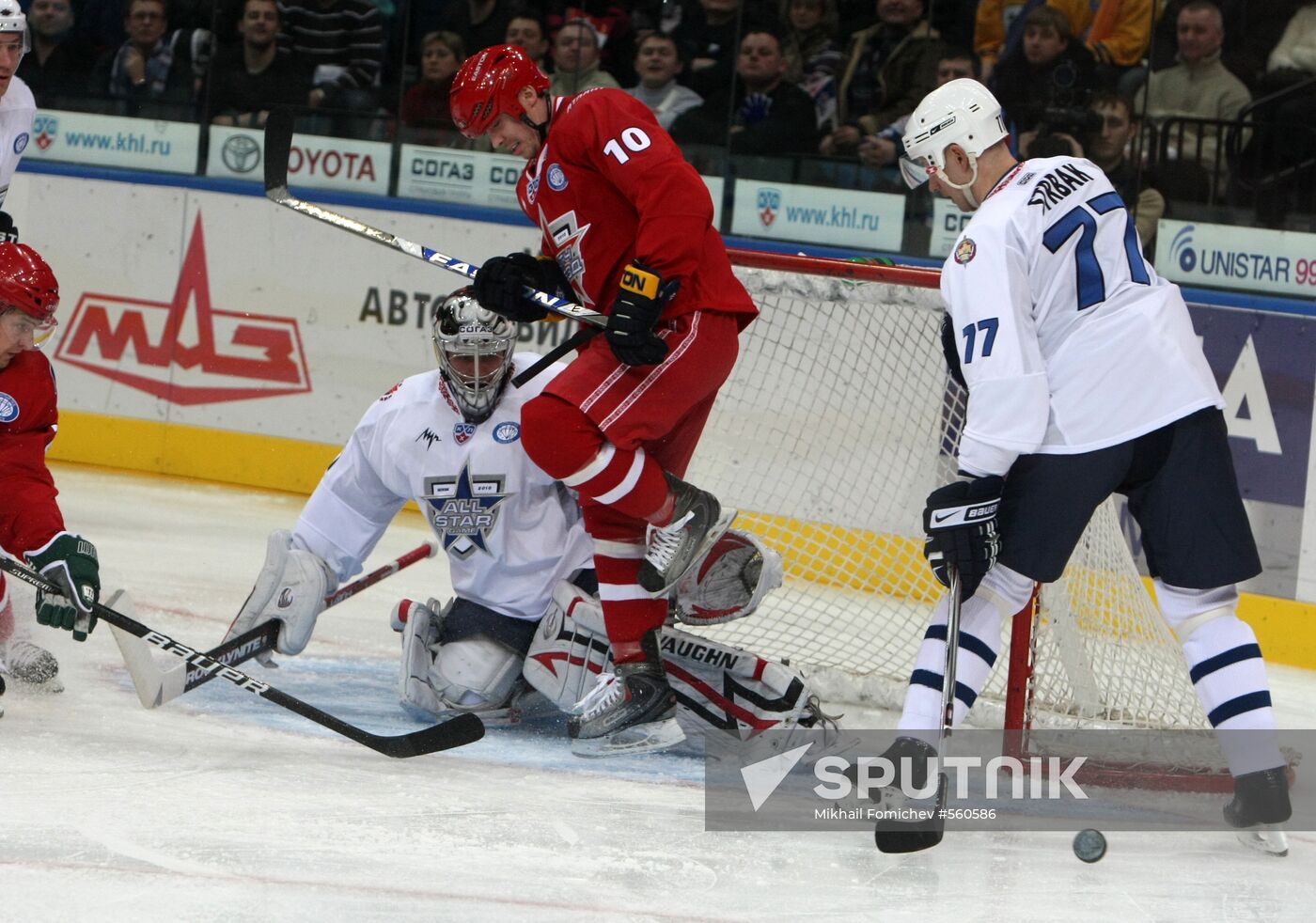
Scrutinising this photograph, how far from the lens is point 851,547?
3.94 m

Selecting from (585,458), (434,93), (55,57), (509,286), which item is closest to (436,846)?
(585,458)

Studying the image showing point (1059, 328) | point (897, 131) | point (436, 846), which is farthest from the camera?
point (897, 131)

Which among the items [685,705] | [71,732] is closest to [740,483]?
[685,705]

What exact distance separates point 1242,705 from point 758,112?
3.27 metres

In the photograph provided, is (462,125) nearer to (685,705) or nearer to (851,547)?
(685,705)

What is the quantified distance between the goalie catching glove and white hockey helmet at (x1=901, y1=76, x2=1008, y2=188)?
53.4 inches

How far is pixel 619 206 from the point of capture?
9.84 feet

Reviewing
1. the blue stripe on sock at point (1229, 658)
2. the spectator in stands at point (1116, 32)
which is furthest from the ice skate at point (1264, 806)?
the spectator in stands at point (1116, 32)

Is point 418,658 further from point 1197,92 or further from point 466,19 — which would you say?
point 466,19

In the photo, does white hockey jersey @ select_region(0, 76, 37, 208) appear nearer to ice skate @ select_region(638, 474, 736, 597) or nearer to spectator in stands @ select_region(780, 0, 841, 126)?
ice skate @ select_region(638, 474, 736, 597)

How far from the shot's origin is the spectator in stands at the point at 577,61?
5719mm

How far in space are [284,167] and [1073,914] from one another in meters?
2.20

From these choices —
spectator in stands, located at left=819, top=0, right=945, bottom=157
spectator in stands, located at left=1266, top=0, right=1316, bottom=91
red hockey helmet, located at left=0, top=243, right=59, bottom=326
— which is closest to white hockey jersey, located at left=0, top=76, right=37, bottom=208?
red hockey helmet, located at left=0, top=243, right=59, bottom=326

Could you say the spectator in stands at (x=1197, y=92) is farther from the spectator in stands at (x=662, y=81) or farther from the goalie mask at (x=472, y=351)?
the goalie mask at (x=472, y=351)
